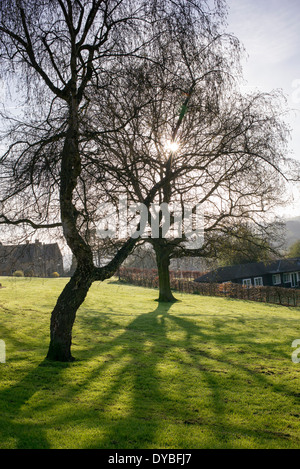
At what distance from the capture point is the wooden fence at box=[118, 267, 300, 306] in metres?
28.1

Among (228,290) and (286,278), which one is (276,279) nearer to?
(286,278)

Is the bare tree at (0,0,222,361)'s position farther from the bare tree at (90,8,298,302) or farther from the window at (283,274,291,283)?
the window at (283,274,291,283)

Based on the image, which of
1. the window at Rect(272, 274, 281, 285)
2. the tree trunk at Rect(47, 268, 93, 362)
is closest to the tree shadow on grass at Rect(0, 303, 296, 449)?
the tree trunk at Rect(47, 268, 93, 362)

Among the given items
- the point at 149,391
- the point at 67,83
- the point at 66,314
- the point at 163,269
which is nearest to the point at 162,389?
the point at 149,391

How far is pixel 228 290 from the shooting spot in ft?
104

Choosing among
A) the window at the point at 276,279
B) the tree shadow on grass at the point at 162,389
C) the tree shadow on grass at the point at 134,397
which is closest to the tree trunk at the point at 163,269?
the tree shadow on grass at the point at 162,389

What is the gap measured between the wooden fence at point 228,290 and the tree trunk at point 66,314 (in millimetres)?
16361

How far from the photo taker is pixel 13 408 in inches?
200

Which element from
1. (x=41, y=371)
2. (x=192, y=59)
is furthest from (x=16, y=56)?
(x=41, y=371)

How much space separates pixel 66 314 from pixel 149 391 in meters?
2.31

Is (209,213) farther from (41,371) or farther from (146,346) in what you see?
(41,371)

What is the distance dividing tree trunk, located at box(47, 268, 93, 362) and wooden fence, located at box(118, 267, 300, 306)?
16.4 metres

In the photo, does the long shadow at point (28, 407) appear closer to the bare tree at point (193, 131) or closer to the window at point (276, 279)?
the bare tree at point (193, 131)
